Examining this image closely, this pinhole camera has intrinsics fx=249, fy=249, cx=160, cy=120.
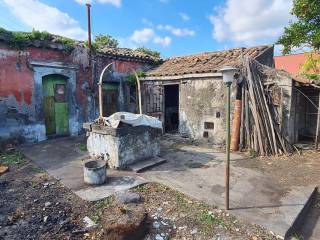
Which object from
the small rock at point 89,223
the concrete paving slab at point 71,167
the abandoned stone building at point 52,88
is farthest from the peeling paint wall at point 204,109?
the small rock at point 89,223

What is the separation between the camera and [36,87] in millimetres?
9109

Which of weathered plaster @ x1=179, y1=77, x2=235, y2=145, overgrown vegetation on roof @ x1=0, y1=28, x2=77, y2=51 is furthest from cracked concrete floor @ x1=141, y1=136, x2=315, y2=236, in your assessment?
overgrown vegetation on roof @ x1=0, y1=28, x2=77, y2=51

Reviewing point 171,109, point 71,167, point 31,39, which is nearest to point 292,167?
point 71,167

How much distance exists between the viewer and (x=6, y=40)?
826 cm

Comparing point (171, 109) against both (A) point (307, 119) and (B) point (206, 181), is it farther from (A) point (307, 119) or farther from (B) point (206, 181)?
(B) point (206, 181)

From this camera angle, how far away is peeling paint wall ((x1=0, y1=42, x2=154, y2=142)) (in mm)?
8422

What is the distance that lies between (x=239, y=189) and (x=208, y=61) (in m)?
6.47

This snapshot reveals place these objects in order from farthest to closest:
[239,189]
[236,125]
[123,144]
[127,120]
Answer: [236,125] → [127,120] → [123,144] → [239,189]

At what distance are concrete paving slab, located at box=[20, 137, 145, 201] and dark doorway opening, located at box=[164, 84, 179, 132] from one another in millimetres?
4100

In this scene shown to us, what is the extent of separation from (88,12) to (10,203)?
26.4ft

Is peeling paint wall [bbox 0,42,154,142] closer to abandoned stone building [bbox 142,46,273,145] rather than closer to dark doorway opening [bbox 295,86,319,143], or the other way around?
abandoned stone building [bbox 142,46,273,145]

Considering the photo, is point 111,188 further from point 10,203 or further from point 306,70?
point 306,70

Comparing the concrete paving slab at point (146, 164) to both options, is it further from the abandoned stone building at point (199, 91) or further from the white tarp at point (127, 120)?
the abandoned stone building at point (199, 91)

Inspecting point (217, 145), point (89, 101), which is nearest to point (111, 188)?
point (217, 145)
